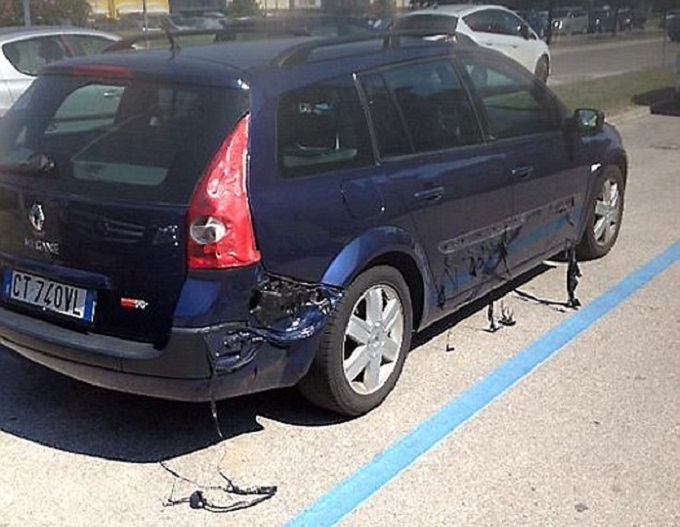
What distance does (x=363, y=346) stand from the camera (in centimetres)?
399

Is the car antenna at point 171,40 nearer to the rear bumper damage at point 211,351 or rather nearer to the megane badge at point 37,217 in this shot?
the megane badge at point 37,217

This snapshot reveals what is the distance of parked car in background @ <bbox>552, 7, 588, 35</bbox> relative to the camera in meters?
42.4

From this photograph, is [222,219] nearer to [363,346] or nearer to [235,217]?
[235,217]

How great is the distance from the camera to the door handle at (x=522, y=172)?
4.96 m

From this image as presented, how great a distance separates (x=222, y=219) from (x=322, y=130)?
72 centimetres

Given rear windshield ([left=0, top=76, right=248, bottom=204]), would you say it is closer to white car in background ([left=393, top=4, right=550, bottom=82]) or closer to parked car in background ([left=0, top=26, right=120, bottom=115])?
parked car in background ([left=0, top=26, right=120, bottom=115])

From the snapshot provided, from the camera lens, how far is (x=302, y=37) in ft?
14.8

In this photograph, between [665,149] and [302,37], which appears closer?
[302,37]

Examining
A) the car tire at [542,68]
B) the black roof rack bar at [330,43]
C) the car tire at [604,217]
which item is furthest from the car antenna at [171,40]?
the car tire at [542,68]

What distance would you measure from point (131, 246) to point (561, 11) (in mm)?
45189

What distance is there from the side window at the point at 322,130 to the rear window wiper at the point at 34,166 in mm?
946

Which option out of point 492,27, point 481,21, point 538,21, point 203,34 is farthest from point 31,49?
point 538,21

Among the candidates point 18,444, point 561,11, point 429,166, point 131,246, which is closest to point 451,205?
point 429,166

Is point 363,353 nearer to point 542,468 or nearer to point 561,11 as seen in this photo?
point 542,468
